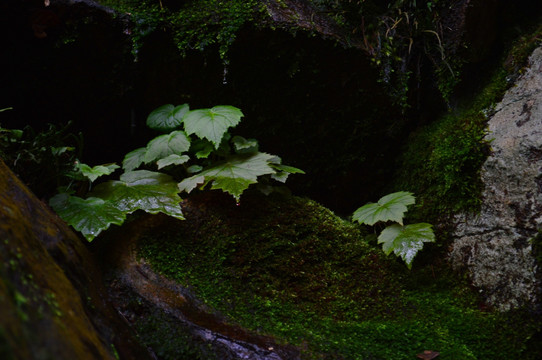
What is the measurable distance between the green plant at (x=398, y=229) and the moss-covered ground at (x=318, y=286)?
0.17 m

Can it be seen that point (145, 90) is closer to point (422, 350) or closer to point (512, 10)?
point (422, 350)

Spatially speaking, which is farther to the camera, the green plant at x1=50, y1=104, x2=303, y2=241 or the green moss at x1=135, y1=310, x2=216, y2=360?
the green plant at x1=50, y1=104, x2=303, y2=241

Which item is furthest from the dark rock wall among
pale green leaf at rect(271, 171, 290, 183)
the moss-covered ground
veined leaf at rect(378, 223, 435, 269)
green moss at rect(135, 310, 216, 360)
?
veined leaf at rect(378, 223, 435, 269)

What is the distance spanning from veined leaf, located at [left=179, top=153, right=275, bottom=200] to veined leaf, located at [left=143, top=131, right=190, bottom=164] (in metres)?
0.26

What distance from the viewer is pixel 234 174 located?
2385mm

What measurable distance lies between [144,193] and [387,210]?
156 centimetres

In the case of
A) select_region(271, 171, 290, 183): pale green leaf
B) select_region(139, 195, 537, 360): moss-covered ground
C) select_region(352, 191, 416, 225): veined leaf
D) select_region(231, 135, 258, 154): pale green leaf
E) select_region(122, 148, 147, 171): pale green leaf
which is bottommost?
select_region(139, 195, 537, 360): moss-covered ground

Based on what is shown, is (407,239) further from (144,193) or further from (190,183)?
(144,193)

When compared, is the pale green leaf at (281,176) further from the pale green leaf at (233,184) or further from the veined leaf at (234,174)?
the pale green leaf at (233,184)

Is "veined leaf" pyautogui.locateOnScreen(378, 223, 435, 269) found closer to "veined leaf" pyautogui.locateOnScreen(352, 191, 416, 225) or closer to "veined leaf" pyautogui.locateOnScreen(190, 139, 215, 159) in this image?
"veined leaf" pyautogui.locateOnScreen(352, 191, 416, 225)

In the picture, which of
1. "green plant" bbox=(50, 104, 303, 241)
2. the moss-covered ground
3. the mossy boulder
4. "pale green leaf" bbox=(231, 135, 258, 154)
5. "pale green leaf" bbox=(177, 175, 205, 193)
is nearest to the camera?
the mossy boulder

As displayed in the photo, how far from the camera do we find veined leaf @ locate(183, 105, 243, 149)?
2457 millimetres

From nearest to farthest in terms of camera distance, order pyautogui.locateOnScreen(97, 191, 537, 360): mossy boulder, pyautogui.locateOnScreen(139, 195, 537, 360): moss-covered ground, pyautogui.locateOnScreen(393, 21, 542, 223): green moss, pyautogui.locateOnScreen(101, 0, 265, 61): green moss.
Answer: pyautogui.locateOnScreen(97, 191, 537, 360): mossy boulder
pyautogui.locateOnScreen(139, 195, 537, 360): moss-covered ground
pyautogui.locateOnScreen(393, 21, 542, 223): green moss
pyautogui.locateOnScreen(101, 0, 265, 61): green moss

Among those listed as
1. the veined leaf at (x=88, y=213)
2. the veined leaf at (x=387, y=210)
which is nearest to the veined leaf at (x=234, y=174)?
the veined leaf at (x=88, y=213)
